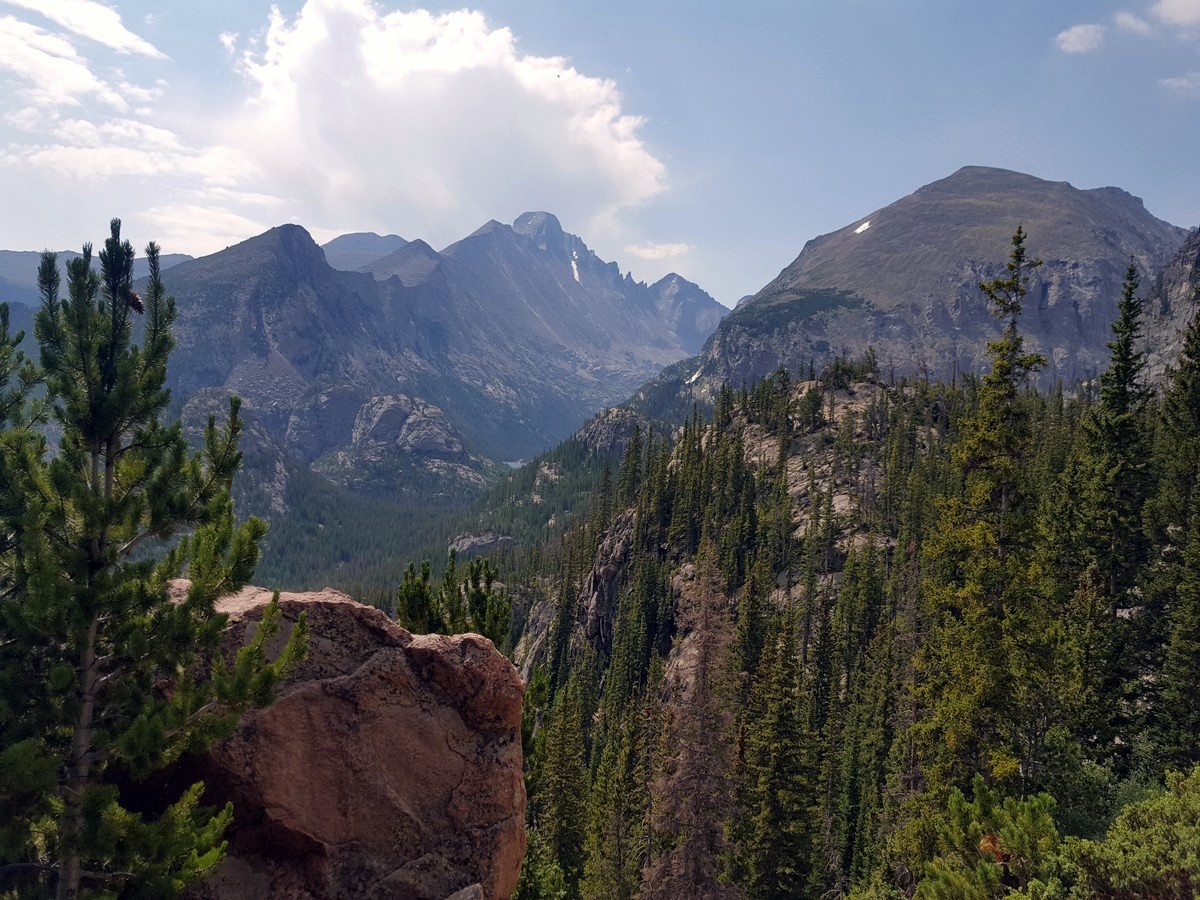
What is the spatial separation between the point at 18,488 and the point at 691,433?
13263cm

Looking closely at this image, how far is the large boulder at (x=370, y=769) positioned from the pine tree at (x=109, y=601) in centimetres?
180

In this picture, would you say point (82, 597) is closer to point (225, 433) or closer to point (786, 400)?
point (225, 433)

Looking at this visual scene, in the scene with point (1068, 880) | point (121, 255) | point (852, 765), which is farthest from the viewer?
point (852, 765)

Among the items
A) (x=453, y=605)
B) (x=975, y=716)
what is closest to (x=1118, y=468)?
(x=975, y=716)

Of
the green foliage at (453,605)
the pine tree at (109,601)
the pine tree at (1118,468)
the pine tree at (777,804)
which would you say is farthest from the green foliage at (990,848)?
the pine tree at (1118,468)

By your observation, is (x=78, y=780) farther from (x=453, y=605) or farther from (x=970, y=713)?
(x=970, y=713)

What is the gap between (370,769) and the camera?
15.4m

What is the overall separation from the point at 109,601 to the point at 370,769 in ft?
23.2

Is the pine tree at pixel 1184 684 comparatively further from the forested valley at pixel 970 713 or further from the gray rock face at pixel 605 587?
the gray rock face at pixel 605 587

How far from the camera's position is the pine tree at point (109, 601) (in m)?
10.8

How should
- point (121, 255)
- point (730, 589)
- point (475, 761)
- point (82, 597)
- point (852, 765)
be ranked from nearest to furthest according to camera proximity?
point (82, 597) < point (121, 255) < point (475, 761) < point (852, 765) < point (730, 589)

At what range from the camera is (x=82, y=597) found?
11.2 metres

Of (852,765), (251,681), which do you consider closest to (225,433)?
(251,681)

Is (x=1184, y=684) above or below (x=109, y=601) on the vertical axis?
below
